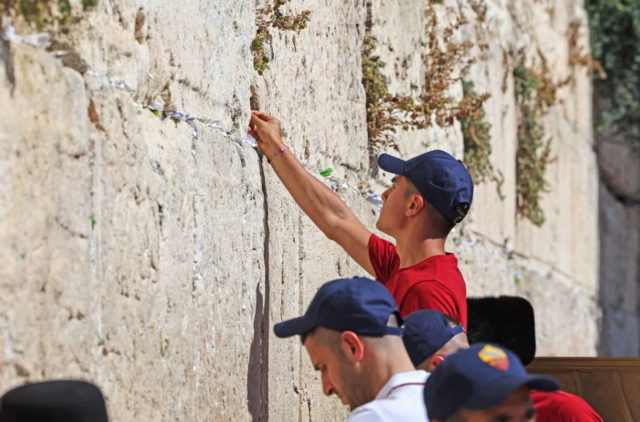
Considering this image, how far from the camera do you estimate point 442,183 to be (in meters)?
3.83

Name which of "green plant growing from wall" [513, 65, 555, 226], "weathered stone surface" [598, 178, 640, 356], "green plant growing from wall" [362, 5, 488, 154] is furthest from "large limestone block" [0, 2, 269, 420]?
"weathered stone surface" [598, 178, 640, 356]

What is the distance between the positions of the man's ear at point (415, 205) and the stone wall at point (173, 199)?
45cm

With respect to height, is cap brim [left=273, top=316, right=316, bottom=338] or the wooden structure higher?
cap brim [left=273, top=316, right=316, bottom=338]

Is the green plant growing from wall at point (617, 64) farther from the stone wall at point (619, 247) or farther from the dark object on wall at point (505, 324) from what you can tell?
the dark object on wall at point (505, 324)

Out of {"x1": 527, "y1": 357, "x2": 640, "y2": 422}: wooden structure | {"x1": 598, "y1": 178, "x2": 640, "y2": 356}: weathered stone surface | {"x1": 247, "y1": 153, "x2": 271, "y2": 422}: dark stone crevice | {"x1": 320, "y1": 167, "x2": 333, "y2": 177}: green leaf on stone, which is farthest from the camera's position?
{"x1": 598, "y1": 178, "x2": 640, "y2": 356}: weathered stone surface

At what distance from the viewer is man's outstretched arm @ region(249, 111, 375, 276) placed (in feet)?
12.7

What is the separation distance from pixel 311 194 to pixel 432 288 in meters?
0.63

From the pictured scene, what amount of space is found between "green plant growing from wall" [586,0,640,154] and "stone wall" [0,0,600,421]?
6.02 meters

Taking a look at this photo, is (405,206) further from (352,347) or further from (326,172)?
(352,347)

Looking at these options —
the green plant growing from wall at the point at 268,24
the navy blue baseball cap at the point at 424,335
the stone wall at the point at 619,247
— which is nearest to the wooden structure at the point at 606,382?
the navy blue baseball cap at the point at 424,335

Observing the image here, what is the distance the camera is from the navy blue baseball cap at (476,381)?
230 centimetres

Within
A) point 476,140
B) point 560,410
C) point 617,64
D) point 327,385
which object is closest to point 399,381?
point 327,385

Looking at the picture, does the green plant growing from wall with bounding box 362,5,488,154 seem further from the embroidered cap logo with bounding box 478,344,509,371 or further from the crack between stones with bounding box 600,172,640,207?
the crack between stones with bounding box 600,172,640,207

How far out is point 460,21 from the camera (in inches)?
261
